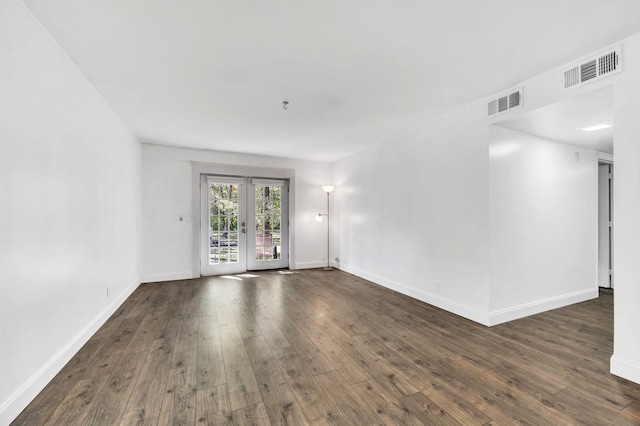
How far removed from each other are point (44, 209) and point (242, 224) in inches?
158

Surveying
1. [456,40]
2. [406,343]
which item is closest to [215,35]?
[456,40]

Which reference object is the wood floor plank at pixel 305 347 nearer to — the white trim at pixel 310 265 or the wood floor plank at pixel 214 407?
the wood floor plank at pixel 214 407

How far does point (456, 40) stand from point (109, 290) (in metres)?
4.42

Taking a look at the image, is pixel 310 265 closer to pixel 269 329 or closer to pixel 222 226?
pixel 222 226

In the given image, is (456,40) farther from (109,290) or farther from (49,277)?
(109,290)

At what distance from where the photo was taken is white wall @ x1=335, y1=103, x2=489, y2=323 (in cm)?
319

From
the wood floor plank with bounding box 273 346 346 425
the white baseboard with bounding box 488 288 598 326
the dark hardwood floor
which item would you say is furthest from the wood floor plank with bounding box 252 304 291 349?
the white baseboard with bounding box 488 288 598 326

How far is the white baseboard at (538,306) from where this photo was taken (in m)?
3.13

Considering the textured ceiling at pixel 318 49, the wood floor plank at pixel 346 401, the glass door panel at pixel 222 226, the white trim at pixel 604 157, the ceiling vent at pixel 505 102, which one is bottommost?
the wood floor plank at pixel 346 401

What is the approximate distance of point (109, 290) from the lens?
333 cm

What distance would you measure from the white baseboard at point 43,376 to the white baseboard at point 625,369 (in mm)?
4145

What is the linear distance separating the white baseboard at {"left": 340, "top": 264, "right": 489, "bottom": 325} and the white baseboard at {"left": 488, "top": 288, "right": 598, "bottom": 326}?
146mm

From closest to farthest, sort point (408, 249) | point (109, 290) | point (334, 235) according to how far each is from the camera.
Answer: point (109, 290), point (408, 249), point (334, 235)

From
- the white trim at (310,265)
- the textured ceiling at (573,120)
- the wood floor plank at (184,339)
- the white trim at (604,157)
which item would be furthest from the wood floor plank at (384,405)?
the white trim at (604,157)
